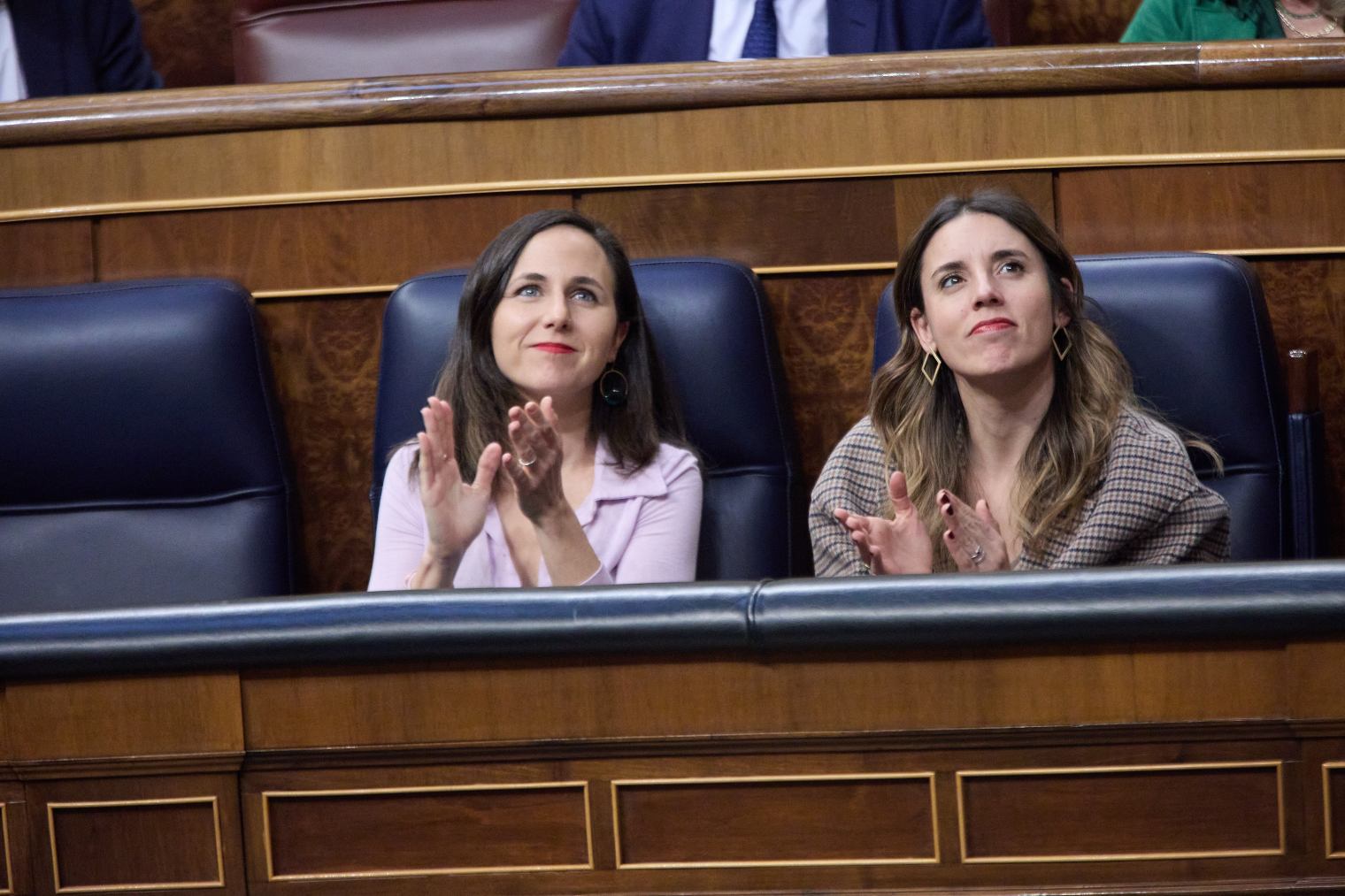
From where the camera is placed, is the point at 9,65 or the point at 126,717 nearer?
the point at 126,717

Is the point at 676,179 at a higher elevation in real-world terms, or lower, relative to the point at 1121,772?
higher

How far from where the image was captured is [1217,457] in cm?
104

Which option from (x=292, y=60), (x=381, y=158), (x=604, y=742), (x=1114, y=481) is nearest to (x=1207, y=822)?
(x=604, y=742)

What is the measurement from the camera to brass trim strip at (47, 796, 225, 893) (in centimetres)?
69

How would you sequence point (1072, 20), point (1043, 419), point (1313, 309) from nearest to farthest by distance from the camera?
point (1043, 419) < point (1313, 309) < point (1072, 20)

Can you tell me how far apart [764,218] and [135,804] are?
67 centimetres

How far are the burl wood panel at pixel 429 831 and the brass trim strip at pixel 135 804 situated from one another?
0.08ft

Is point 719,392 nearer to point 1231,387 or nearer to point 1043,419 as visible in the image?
point 1043,419

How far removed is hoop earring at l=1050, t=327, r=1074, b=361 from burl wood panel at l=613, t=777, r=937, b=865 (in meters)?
0.46

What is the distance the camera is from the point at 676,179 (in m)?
1.18

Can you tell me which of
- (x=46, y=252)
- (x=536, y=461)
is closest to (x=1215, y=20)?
(x=536, y=461)

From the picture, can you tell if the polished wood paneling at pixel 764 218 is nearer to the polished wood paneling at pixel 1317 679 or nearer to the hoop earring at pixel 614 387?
the hoop earring at pixel 614 387

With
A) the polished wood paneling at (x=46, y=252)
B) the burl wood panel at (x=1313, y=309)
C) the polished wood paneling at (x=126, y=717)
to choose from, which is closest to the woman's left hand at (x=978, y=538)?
the burl wood panel at (x=1313, y=309)

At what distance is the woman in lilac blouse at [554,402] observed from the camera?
1.08 metres
